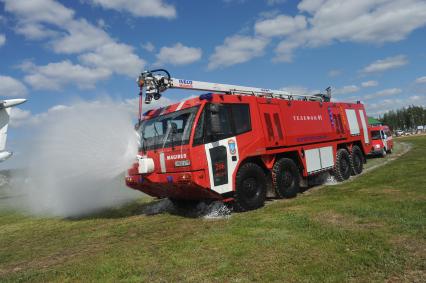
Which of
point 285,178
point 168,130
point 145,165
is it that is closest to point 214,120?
point 168,130

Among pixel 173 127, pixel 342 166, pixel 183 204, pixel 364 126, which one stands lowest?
pixel 183 204

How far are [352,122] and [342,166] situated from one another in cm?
231

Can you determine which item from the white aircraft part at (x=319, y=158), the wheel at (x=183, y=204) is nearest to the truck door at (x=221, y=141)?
the wheel at (x=183, y=204)

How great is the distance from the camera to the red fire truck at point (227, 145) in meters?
9.09

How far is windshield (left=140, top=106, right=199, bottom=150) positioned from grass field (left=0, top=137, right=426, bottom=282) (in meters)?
1.92

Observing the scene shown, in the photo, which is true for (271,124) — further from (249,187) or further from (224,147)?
(224,147)

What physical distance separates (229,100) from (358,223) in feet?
14.4

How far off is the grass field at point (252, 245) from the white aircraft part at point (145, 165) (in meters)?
1.29

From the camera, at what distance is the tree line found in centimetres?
14875

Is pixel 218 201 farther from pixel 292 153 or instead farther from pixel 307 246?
pixel 307 246

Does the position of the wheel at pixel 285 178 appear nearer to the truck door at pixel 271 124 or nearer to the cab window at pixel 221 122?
the truck door at pixel 271 124

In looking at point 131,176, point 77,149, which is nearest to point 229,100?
point 131,176

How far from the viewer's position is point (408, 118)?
153000 millimetres

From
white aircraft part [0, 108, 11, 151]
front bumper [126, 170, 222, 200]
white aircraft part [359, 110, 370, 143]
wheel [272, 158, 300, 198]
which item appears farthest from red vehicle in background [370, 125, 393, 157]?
white aircraft part [0, 108, 11, 151]
